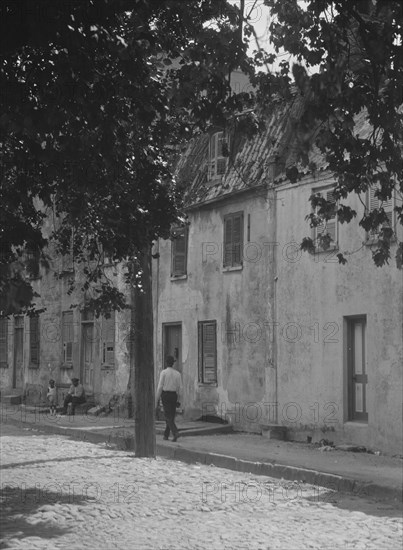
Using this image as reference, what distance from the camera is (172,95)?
8477 mm

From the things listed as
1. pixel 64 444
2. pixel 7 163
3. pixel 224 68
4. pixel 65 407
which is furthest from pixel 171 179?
pixel 65 407

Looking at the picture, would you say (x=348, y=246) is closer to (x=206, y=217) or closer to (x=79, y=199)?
(x=206, y=217)

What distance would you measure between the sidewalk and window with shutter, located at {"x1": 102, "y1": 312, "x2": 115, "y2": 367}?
3.40 m

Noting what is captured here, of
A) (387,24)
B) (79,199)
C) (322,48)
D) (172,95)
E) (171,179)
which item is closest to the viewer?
(387,24)

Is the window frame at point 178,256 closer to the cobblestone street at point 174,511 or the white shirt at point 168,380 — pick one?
the white shirt at point 168,380

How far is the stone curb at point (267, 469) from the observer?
1278cm

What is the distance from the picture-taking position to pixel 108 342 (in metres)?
29.0

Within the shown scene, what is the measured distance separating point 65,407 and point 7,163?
68.2 feet

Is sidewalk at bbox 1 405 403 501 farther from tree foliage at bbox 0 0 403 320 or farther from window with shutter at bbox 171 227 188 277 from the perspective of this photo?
tree foliage at bbox 0 0 403 320

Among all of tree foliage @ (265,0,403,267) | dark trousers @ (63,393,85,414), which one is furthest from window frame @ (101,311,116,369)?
tree foliage @ (265,0,403,267)

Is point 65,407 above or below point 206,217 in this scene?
below

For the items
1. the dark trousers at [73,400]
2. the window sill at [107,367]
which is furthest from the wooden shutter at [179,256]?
the dark trousers at [73,400]

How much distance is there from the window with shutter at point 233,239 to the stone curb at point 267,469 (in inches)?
204

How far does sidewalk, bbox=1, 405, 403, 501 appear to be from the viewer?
44.1 feet
